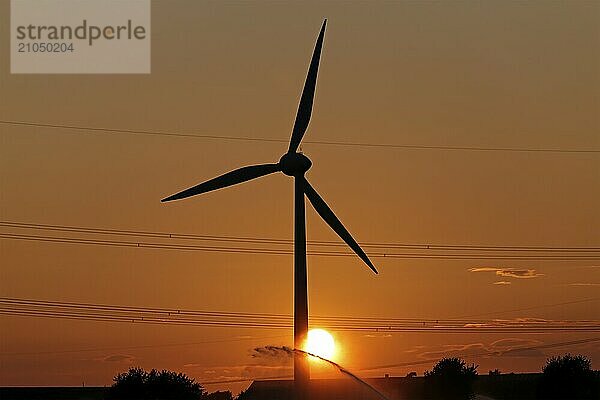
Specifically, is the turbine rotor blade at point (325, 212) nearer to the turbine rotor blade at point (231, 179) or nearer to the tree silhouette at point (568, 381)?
the turbine rotor blade at point (231, 179)

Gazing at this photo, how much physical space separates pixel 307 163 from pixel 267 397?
264 feet

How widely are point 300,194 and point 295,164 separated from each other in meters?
2.73

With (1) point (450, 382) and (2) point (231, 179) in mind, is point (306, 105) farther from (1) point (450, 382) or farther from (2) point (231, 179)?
(1) point (450, 382)

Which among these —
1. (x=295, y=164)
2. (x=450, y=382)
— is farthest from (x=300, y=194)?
(x=450, y=382)

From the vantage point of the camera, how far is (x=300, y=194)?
95.6 m

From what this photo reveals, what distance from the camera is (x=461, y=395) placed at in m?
165

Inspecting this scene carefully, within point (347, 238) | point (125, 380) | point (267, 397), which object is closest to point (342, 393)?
point (267, 397)

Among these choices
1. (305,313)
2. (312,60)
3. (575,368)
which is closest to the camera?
(305,313)

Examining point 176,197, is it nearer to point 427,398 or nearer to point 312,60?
point 312,60

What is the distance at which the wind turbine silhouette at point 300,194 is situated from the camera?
9031 cm

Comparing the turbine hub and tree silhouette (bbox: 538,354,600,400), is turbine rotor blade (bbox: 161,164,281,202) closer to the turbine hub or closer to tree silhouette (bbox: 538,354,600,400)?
the turbine hub

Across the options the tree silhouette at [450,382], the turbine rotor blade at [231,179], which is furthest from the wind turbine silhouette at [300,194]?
the tree silhouette at [450,382]

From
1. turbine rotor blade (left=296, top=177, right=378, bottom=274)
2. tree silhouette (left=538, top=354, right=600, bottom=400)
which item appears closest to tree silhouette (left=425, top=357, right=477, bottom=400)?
tree silhouette (left=538, top=354, right=600, bottom=400)

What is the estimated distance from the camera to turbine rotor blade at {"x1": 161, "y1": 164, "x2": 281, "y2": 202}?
322 feet
